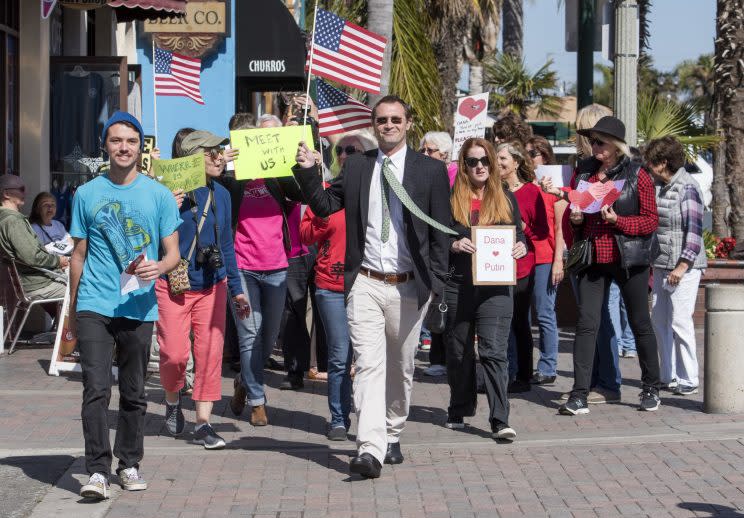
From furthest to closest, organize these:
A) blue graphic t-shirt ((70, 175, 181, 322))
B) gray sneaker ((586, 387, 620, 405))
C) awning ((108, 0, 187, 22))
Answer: awning ((108, 0, 187, 22)) < gray sneaker ((586, 387, 620, 405)) < blue graphic t-shirt ((70, 175, 181, 322))

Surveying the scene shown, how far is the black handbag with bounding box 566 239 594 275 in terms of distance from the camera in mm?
9156

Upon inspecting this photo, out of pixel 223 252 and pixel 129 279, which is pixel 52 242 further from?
pixel 129 279

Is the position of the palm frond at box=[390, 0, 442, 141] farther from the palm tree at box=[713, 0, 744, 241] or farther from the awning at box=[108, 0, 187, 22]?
the awning at box=[108, 0, 187, 22]

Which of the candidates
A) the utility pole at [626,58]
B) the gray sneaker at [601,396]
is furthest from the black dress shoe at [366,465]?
the utility pole at [626,58]

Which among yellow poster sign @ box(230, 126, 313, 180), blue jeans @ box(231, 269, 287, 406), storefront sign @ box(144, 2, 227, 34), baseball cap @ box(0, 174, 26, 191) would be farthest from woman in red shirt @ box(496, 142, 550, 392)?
storefront sign @ box(144, 2, 227, 34)

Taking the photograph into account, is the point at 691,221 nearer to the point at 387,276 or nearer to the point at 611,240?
the point at 611,240

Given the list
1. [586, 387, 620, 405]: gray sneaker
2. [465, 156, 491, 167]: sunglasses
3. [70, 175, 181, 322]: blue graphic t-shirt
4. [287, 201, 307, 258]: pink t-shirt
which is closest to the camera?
[70, 175, 181, 322]: blue graphic t-shirt

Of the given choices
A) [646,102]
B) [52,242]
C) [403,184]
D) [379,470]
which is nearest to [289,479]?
[379,470]

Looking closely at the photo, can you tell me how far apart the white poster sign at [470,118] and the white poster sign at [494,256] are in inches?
208

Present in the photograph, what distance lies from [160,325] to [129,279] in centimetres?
134

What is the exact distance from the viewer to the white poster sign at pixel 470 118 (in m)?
13.5

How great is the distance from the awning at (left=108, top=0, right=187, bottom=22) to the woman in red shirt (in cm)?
489

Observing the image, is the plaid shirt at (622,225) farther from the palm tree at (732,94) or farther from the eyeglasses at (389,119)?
the palm tree at (732,94)

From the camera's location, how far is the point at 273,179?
28.8 feet
